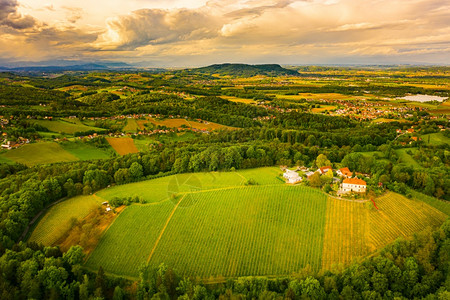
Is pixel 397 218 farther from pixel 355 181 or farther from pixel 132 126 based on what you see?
pixel 132 126

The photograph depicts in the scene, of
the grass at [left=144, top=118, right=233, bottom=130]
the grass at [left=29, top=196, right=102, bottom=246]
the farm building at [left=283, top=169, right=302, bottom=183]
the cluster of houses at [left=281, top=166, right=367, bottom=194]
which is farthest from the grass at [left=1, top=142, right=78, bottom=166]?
the cluster of houses at [left=281, top=166, right=367, bottom=194]

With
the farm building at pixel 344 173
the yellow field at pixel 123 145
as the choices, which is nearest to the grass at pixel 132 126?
the yellow field at pixel 123 145

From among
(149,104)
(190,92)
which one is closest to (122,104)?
(149,104)

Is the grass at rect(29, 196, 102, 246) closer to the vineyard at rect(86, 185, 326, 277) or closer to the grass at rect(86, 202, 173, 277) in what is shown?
the grass at rect(86, 202, 173, 277)

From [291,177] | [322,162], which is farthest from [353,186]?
[322,162]

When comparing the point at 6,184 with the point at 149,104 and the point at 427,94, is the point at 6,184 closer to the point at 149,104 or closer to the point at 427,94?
Answer: the point at 149,104

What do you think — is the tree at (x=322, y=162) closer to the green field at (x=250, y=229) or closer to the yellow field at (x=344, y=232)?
the green field at (x=250, y=229)
